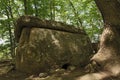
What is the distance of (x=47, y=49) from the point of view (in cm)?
700

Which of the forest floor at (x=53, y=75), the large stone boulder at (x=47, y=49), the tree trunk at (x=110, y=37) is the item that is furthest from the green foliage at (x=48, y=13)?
the tree trunk at (x=110, y=37)

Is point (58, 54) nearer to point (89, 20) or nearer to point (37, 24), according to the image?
point (37, 24)

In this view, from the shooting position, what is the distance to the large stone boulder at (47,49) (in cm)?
693

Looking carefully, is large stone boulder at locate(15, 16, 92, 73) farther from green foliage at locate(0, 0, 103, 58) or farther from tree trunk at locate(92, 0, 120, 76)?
green foliage at locate(0, 0, 103, 58)

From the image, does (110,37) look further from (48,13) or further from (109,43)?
(48,13)

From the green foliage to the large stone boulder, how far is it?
30.0 ft

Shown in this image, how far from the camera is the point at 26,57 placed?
7.07m

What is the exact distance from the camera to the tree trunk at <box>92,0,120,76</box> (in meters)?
6.41

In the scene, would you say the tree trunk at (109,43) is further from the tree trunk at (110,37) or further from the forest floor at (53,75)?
the forest floor at (53,75)

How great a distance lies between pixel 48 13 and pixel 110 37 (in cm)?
1320

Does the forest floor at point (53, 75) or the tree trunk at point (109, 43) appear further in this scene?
the tree trunk at point (109, 43)

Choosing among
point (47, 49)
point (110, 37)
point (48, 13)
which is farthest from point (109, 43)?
point (48, 13)

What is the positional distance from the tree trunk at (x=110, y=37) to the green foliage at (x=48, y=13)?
995 centimetres

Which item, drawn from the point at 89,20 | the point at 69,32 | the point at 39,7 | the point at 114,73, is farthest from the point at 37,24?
the point at 89,20
